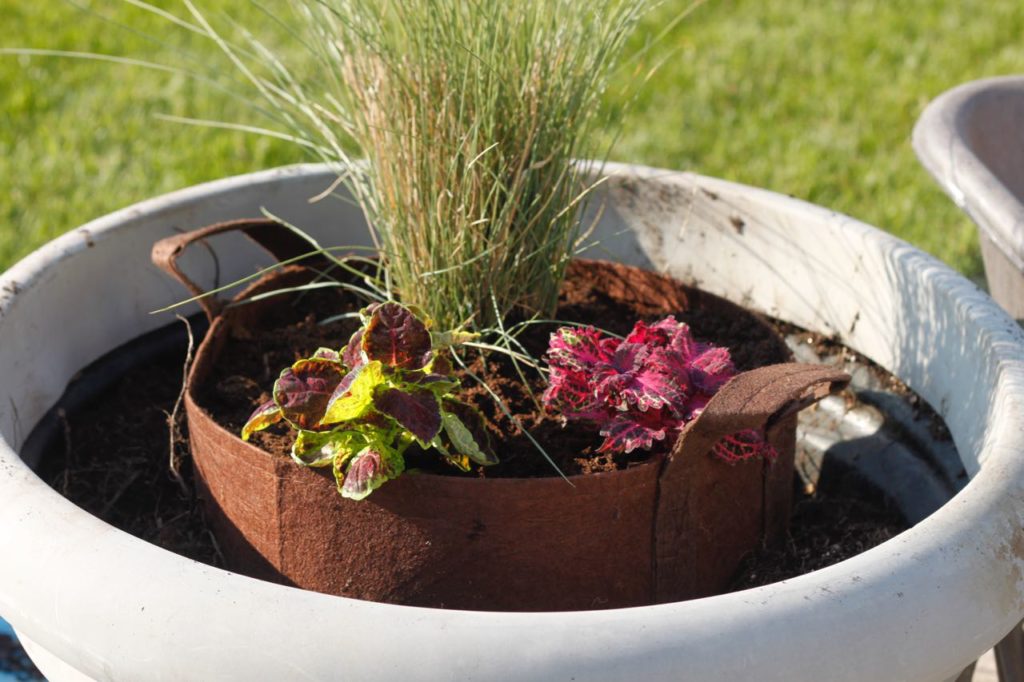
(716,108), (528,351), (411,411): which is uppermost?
(411,411)

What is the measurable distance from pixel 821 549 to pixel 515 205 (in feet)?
1.91

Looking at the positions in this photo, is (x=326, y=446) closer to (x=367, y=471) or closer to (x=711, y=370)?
(x=367, y=471)

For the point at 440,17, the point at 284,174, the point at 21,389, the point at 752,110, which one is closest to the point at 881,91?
the point at 752,110

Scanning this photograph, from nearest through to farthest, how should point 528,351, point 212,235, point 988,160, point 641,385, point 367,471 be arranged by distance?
point 367,471 < point 641,385 < point 528,351 < point 212,235 < point 988,160

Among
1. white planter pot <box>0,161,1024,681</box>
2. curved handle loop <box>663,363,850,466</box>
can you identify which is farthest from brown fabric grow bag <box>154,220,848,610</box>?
white planter pot <box>0,161,1024,681</box>

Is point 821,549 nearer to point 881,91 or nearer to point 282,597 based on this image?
point 282,597

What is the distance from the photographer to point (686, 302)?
5.49ft

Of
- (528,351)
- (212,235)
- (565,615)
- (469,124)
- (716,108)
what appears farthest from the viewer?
(716,108)

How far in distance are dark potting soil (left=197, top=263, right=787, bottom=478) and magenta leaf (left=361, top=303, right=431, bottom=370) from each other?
0.24 feet

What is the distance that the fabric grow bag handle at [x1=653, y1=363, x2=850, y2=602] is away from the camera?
1171 millimetres

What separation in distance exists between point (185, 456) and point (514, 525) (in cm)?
62

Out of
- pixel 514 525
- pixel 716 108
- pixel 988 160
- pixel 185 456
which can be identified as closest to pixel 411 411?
pixel 514 525

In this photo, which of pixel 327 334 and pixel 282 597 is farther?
pixel 327 334

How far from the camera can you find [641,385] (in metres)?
1.23
